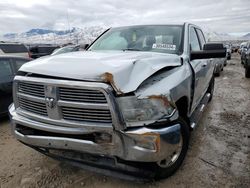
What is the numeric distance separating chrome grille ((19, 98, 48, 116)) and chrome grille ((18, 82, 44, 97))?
0.10 m

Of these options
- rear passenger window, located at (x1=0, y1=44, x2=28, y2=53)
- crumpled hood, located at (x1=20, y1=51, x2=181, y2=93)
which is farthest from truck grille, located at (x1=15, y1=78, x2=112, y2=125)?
rear passenger window, located at (x1=0, y1=44, x2=28, y2=53)

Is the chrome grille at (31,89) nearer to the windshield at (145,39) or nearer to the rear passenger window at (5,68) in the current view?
the windshield at (145,39)

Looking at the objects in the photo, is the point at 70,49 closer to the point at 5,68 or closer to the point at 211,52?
the point at 5,68

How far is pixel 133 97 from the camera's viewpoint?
2.33 metres

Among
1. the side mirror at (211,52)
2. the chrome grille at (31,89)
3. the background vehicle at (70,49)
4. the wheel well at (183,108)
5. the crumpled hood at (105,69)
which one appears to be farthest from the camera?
the background vehicle at (70,49)

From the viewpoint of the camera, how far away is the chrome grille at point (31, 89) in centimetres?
263

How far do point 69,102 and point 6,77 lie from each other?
11.7ft

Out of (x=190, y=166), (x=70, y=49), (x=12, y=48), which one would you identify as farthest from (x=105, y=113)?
(x=12, y=48)

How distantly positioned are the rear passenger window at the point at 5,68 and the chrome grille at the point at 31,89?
2834 mm

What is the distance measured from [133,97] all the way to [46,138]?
1043 mm

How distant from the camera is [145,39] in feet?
12.7

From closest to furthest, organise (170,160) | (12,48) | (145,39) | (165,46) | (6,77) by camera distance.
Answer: (170,160) → (165,46) → (145,39) → (6,77) → (12,48)

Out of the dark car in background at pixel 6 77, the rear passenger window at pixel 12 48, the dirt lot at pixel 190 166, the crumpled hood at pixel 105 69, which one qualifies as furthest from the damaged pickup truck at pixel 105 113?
the rear passenger window at pixel 12 48

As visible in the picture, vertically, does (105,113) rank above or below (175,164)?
above
